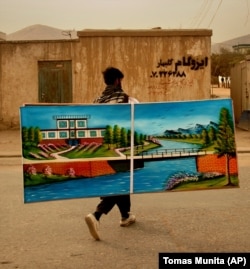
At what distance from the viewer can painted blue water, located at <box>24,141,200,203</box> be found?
522cm

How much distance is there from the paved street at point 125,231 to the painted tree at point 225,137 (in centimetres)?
89

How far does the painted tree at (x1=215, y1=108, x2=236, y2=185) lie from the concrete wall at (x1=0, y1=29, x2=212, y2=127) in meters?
13.5

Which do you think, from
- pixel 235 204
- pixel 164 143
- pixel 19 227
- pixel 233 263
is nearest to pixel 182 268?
pixel 233 263

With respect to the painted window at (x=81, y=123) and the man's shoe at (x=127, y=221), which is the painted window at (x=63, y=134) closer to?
the painted window at (x=81, y=123)

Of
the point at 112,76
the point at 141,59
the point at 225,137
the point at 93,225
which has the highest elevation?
the point at 141,59

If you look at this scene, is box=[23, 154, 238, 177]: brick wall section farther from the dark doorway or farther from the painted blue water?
the dark doorway

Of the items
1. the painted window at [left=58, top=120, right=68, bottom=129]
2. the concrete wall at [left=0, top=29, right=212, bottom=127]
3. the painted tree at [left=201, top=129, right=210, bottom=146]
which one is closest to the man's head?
the painted window at [left=58, top=120, right=68, bottom=129]

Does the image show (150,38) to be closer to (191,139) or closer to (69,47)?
(69,47)

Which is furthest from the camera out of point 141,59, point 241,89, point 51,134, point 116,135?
point 241,89

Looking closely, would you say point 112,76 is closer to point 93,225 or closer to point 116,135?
point 116,135

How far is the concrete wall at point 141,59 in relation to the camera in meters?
18.5

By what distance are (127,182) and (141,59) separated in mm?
13681

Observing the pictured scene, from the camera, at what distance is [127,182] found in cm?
532

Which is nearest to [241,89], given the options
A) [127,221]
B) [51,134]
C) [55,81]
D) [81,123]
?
[55,81]
